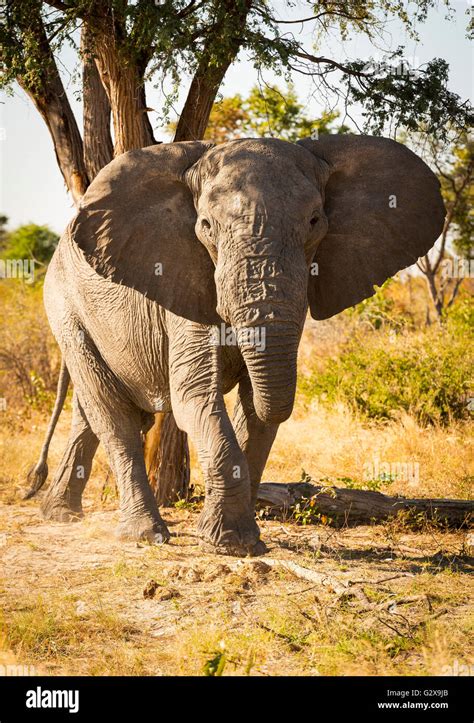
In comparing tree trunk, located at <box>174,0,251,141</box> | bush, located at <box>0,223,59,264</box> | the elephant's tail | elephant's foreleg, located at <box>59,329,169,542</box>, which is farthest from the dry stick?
bush, located at <box>0,223,59,264</box>

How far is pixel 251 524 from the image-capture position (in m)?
6.16

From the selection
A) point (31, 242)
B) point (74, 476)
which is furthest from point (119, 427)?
point (31, 242)

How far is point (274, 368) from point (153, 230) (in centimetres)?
140

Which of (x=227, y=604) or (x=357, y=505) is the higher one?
(x=357, y=505)

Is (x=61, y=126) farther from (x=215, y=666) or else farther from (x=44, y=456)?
(x=215, y=666)

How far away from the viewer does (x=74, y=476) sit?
328 inches

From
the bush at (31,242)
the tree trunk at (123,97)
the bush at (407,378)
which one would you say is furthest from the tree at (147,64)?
the bush at (31,242)

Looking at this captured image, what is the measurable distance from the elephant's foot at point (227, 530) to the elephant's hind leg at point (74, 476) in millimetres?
2441

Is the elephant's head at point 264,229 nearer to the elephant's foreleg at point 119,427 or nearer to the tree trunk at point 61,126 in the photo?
the elephant's foreleg at point 119,427

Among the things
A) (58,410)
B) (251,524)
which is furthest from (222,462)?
(58,410)

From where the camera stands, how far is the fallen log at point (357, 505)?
7461 millimetres

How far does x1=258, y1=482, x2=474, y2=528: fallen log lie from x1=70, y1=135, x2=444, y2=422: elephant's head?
69.1 inches
